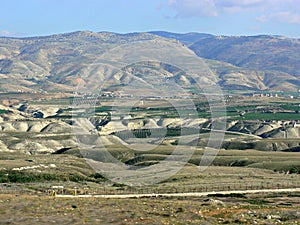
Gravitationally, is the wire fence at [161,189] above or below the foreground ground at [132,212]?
below

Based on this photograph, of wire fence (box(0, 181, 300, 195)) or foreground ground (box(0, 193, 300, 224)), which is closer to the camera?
foreground ground (box(0, 193, 300, 224))

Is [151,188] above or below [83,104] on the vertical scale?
below

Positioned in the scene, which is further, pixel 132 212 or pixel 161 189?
pixel 161 189

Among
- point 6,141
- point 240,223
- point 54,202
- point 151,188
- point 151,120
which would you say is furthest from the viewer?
point 151,120

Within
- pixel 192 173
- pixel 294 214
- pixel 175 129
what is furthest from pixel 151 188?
pixel 175 129

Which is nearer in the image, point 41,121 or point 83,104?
point 41,121

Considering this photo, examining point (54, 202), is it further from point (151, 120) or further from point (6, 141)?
point (151, 120)

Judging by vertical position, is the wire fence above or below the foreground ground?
below

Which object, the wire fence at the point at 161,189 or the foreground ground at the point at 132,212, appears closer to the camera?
the foreground ground at the point at 132,212
